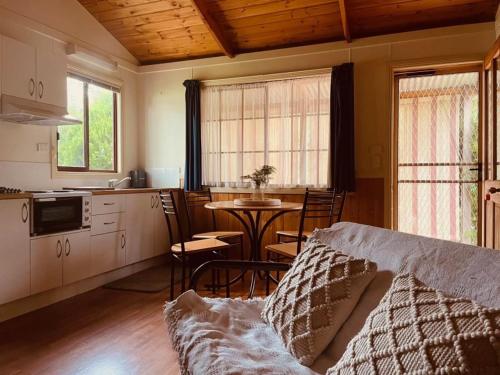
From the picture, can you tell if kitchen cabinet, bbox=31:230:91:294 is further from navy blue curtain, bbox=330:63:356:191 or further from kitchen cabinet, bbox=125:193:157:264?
navy blue curtain, bbox=330:63:356:191

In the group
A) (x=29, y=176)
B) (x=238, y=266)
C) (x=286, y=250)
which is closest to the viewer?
(x=238, y=266)

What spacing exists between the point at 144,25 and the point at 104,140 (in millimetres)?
1438

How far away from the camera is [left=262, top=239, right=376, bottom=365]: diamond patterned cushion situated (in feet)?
3.89

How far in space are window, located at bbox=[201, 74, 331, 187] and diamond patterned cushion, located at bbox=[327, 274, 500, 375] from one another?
3.35m

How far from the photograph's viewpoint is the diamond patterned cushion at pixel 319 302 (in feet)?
3.89

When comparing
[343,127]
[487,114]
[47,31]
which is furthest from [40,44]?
[487,114]

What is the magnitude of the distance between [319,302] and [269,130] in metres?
3.42

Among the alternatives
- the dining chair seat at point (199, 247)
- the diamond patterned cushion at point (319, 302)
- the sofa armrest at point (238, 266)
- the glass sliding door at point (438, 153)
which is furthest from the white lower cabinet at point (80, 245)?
the glass sliding door at point (438, 153)

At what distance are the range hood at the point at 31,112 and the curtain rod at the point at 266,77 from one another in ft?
5.81

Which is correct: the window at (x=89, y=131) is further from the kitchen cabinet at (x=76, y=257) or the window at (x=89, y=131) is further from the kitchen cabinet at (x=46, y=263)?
the kitchen cabinet at (x=46, y=263)

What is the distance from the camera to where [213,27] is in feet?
13.5

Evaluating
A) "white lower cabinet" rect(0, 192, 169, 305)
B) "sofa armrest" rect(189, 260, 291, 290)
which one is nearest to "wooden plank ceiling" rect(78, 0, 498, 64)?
"white lower cabinet" rect(0, 192, 169, 305)

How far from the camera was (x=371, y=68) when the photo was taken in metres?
4.09

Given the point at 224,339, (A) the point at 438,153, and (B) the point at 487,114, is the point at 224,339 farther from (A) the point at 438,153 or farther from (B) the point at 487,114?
(A) the point at 438,153
